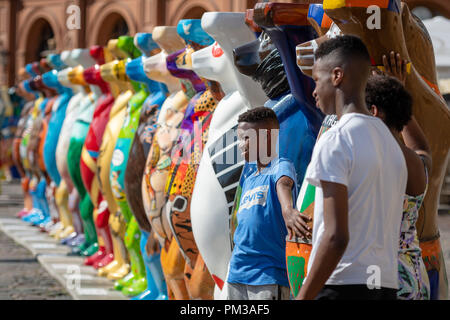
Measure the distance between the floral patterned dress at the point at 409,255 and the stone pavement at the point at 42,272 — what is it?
149 inches

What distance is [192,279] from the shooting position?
14.7 feet

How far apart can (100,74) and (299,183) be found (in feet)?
14.0

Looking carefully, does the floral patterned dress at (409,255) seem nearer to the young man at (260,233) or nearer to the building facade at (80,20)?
the young man at (260,233)

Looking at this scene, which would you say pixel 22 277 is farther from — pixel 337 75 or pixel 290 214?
pixel 337 75

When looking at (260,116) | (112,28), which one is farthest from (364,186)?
(112,28)

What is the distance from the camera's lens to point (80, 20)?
1380cm

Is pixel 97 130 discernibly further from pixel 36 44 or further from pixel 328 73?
pixel 36 44

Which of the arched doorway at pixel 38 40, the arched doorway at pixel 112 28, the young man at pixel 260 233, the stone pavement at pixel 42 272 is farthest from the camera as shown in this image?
the arched doorway at pixel 38 40

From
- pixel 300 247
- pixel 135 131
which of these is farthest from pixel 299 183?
pixel 135 131

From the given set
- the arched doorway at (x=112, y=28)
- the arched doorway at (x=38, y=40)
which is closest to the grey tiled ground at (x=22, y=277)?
the arched doorway at (x=112, y=28)

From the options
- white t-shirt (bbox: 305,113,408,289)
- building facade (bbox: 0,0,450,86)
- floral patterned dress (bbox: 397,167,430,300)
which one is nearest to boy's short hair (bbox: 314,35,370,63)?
white t-shirt (bbox: 305,113,408,289)

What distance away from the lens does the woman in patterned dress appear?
98.0 inches

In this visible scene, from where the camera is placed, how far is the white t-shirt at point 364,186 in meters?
2.17

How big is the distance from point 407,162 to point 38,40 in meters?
25.5
